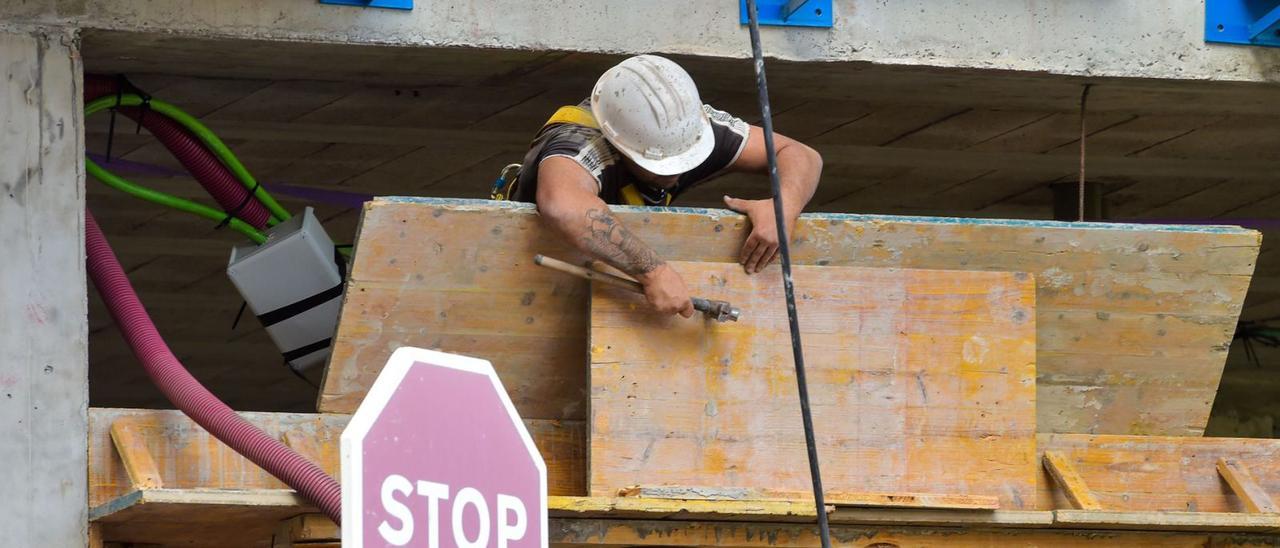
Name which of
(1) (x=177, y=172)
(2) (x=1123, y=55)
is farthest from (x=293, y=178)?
(2) (x=1123, y=55)

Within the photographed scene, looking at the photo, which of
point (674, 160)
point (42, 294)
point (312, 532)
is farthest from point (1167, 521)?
point (42, 294)

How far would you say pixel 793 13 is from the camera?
702 cm

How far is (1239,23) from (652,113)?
2510 millimetres

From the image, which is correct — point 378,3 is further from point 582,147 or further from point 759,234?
point 759,234

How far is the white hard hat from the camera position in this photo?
645cm

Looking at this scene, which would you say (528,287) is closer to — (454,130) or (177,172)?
(454,130)

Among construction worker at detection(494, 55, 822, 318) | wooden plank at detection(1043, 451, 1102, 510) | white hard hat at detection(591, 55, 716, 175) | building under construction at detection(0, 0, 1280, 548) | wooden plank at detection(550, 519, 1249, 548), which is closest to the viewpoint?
wooden plank at detection(550, 519, 1249, 548)

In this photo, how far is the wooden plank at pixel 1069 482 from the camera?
669cm

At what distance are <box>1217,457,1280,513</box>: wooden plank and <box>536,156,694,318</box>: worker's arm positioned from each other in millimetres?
2287

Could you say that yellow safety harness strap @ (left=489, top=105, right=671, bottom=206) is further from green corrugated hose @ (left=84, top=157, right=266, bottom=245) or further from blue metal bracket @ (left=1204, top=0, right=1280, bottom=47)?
blue metal bracket @ (left=1204, top=0, right=1280, bottom=47)

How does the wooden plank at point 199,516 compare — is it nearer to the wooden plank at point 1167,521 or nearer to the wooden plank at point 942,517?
the wooden plank at point 942,517

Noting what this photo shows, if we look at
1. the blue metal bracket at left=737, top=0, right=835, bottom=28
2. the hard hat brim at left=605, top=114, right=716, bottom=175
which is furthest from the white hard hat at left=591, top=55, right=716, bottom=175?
the blue metal bracket at left=737, top=0, right=835, bottom=28

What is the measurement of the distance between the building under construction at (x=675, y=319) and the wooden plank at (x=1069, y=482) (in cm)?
2

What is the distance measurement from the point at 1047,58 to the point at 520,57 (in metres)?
2.00
